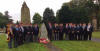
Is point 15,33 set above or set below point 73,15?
below

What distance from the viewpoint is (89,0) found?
228 ft

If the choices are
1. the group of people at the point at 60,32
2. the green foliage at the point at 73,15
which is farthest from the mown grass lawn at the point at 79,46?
the green foliage at the point at 73,15

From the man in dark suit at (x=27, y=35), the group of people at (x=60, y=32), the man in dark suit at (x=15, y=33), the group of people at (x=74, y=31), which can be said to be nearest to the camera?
the man in dark suit at (x=15, y=33)

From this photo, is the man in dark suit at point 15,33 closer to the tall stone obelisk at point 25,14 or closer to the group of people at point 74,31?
the group of people at point 74,31

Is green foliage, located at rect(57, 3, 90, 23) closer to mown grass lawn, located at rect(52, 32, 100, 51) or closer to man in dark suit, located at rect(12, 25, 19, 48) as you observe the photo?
mown grass lawn, located at rect(52, 32, 100, 51)

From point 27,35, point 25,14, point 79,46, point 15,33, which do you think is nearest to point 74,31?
point 27,35

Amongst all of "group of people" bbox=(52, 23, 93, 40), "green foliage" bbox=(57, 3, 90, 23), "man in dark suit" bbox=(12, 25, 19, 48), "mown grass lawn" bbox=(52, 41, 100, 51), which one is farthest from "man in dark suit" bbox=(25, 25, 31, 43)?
"green foliage" bbox=(57, 3, 90, 23)

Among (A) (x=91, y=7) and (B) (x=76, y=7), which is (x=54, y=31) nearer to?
(A) (x=91, y=7)

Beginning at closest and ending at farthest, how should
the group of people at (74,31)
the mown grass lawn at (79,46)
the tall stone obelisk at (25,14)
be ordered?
the mown grass lawn at (79,46)
the group of people at (74,31)
the tall stone obelisk at (25,14)

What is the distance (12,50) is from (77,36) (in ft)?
34.3

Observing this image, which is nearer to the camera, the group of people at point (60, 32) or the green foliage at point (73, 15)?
the group of people at point (60, 32)

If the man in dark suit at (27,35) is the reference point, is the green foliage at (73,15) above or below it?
above

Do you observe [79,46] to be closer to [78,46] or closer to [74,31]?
[78,46]

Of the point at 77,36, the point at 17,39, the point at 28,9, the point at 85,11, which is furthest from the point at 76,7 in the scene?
the point at 17,39
